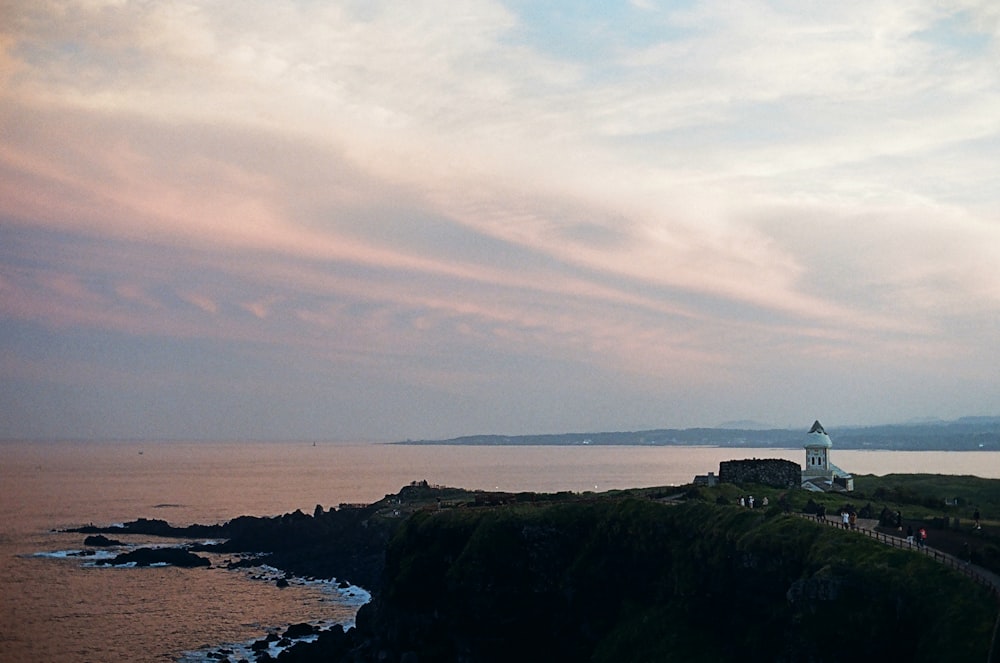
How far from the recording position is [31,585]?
309ft

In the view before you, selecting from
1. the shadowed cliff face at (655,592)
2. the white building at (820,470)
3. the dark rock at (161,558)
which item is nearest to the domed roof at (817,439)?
the white building at (820,470)

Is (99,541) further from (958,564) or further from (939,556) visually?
(958,564)

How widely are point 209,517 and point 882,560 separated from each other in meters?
140

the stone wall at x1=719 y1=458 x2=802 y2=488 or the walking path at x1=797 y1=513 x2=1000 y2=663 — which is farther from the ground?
the stone wall at x1=719 y1=458 x2=802 y2=488

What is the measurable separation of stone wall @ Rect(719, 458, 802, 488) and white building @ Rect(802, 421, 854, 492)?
595cm

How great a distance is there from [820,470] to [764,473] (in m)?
12.5

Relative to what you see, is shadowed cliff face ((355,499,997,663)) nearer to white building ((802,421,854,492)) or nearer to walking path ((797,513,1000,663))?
walking path ((797,513,1000,663))

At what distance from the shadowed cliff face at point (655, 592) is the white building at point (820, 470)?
2784cm

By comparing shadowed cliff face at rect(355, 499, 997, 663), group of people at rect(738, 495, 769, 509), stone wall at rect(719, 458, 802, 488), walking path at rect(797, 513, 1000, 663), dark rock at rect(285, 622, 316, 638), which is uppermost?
stone wall at rect(719, 458, 802, 488)

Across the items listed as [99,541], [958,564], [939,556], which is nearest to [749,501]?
[939,556]

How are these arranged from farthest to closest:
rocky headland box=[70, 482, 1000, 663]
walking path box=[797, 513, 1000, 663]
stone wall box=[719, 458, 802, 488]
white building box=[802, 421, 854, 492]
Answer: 1. white building box=[802, 421, 854, 492]
2. stone wall box=[719, 458, 802, 488]
3. rocky headland box=[70, 482, 1000, 663]
4. walking path box=[797, 513, 1000, 663]

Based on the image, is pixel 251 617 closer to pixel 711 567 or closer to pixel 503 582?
pixel 503 582

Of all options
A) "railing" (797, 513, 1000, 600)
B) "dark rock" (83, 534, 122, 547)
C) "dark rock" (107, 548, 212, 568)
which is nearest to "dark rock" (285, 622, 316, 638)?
"dark rock" (107, 548, 212, 568)

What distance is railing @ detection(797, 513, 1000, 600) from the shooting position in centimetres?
3722
